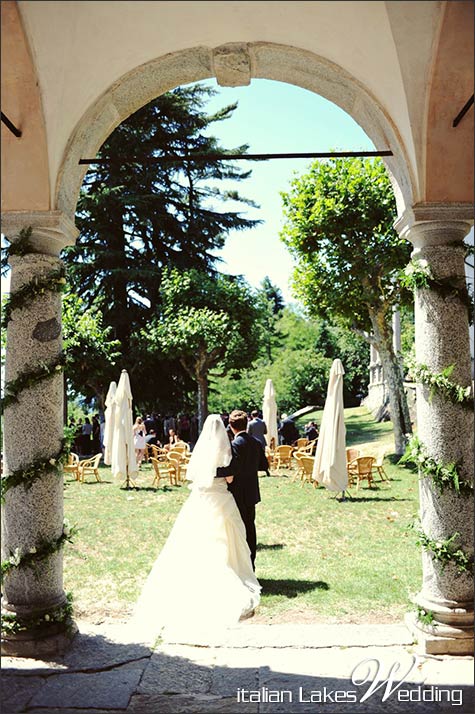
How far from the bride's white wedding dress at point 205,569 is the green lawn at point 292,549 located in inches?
12.1

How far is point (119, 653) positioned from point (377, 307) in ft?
49.2

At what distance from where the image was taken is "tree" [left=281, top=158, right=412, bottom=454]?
17.5 meters

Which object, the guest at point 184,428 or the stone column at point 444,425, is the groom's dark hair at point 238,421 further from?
the guest at point 184,428

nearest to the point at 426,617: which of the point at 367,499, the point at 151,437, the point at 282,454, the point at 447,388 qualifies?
the point at 447,388

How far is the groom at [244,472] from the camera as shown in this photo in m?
7.30

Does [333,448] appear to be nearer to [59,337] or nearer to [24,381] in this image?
[59,337]

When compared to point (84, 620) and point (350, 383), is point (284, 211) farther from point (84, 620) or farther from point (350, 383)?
point (350, 383)

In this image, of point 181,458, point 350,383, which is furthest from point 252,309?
point 350,383

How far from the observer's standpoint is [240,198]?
29.3 meters

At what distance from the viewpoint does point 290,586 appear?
7.39m

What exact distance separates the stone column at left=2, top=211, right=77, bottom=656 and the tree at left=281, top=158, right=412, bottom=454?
43.9 ft

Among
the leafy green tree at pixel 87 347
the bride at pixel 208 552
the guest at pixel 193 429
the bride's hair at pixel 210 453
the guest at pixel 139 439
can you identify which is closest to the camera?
the bride at pixel 208 552

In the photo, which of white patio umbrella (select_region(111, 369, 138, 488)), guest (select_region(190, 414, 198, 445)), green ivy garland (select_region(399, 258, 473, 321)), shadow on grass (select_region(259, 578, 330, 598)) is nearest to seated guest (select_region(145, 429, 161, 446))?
guest (select_region(190, 414, 198, 445))

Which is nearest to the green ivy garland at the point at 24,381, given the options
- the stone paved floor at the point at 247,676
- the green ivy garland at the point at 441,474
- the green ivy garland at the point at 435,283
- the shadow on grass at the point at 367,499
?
the stone paved floor at the point at 247,676
